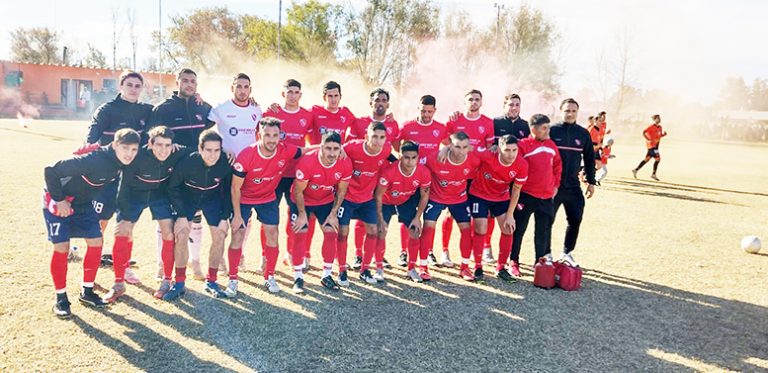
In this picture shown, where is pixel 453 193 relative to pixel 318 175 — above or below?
below

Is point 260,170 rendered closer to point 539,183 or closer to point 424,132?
point 424,132

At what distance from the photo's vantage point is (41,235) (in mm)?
7738

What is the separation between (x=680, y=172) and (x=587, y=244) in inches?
611

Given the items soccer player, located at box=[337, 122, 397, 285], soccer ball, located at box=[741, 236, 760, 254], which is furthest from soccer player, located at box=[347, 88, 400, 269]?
soccer ball, located at box=[741, 236, 760, 254]

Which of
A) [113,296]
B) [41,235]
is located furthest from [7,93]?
[113,296]

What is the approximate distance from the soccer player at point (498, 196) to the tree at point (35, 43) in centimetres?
6697

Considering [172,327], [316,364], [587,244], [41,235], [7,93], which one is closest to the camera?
[316,364]

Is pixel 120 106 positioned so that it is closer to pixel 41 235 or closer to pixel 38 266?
pixel 38 266

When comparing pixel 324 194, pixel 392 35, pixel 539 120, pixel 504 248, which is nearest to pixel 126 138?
pixel 324 194

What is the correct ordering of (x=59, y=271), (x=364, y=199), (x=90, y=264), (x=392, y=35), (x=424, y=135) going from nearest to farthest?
1. (x=59, y=271)
2. (x=90, y=264)
3. (x=364, y=199)
4. (x=424, y=135)
5. (x=392, y=35)

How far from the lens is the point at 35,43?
59.6 metres

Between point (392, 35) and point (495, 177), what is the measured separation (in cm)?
3384

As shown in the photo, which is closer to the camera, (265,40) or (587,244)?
(587,244)

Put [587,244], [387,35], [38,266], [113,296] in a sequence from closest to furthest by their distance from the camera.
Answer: [113,296], [38,266], [587,244], [387,35]
